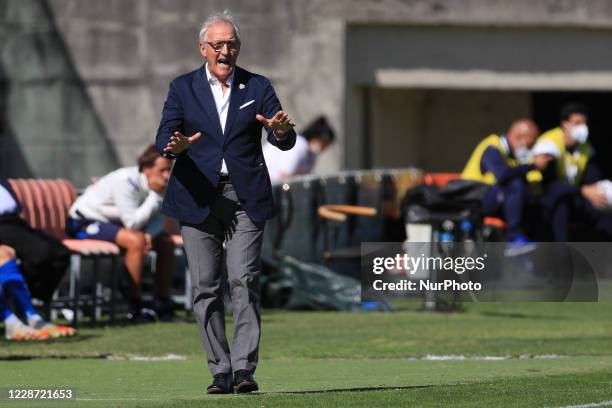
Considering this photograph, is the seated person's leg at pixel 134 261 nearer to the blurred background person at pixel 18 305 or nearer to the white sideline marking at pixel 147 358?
the blurred background person at pixel 18 305

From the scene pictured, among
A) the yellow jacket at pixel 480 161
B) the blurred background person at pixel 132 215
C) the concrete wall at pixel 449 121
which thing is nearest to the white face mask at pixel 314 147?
the yellow jacket at pixel 480 161

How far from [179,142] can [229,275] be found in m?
0.80

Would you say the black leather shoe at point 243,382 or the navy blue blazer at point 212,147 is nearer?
the black leather shoe at point 243,382

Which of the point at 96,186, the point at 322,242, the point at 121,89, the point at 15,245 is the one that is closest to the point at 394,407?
the point at 15,245

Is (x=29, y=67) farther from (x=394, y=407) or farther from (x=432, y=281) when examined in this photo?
(x=394, y=407)

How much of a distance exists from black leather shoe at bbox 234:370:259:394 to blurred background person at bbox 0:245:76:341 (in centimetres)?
433

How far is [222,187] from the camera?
8836mm

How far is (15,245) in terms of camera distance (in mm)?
13203

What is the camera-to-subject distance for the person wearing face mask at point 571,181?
1850 cm

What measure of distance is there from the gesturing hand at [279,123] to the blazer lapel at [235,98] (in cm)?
26

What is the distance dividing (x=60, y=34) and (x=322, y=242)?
22.7 feet

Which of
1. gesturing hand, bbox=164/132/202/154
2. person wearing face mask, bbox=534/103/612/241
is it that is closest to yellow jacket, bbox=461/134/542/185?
person wearing face mask, bbox=534/103/612/241

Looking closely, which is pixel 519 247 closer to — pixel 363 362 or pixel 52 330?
pixel 52 330

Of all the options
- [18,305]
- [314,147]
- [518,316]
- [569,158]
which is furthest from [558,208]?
[18,305]
